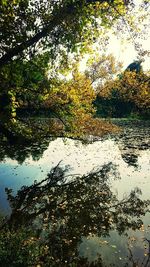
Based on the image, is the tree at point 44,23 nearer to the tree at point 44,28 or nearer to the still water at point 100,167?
the tree at point 44,28

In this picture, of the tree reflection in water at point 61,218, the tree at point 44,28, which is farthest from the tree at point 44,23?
the tree reflection in water at point 61,218

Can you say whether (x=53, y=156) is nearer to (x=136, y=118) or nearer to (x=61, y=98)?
(x=61, y=98)

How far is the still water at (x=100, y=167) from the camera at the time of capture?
35.4ft

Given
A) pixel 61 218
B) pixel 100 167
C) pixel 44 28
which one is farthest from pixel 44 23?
pixel 100 167

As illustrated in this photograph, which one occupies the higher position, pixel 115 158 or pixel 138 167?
pixel 115 158

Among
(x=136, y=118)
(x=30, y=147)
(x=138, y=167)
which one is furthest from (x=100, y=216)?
(x=136, y=118)

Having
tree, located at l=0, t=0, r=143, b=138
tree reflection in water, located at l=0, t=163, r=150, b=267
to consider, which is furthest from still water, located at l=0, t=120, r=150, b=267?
tree, located at l=0, t=0, r=143, b=138

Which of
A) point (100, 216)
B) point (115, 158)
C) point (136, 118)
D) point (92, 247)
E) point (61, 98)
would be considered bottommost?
point (92, 247)

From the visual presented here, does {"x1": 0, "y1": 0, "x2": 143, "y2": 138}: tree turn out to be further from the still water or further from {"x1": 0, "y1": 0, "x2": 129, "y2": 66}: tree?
the still water

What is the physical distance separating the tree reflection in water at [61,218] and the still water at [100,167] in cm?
35

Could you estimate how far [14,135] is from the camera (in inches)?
995

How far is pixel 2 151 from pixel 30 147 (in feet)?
13.4

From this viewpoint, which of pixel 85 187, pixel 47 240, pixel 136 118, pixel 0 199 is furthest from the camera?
pixel 136 118

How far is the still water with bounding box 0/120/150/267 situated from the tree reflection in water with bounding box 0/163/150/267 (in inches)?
13.6
